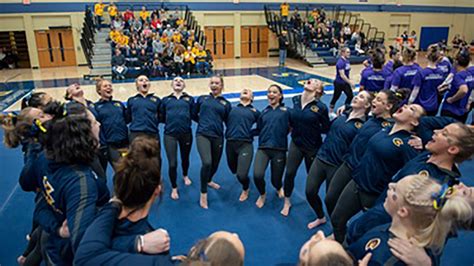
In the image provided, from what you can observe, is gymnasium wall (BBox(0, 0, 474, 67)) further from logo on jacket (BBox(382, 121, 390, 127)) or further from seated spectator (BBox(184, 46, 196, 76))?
logo on jacket (BBox(382, 121, 390, 127))

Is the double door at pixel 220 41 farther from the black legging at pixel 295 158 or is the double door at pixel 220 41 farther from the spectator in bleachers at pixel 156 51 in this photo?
the black legging at pixel 295 158

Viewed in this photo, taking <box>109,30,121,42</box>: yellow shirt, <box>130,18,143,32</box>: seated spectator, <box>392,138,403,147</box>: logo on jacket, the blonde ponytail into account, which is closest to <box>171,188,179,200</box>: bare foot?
<box>392,138,403,147</box>: logo on jacket

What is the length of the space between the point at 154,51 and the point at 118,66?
1.80m

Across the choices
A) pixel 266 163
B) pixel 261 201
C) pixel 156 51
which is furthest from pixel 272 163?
pixel 156 51

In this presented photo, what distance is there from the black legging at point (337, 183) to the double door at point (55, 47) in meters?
19.1

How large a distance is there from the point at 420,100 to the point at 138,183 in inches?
236

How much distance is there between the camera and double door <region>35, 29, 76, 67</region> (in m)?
18.7

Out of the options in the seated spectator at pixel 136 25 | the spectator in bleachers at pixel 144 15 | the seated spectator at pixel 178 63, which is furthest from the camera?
the spectator in bleachers at pixel 144 15

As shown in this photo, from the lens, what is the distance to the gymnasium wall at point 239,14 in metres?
18.0

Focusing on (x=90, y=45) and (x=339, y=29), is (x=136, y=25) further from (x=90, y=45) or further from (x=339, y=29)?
(x=339, y=29)

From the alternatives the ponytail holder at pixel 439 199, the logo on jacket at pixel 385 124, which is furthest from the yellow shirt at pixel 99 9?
the ponytail holder at pixel 439 199

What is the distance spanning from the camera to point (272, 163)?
4645 millimetres

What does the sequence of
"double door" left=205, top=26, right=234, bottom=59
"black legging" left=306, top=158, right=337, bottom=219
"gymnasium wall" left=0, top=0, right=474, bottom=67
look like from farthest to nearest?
"double door" left=205, top=26, right=234, bottom=59
"gymnasium wall" left=0, top=0, right=474, bottom=67
"black legging" left=306, top=158, right=337, bottom=219

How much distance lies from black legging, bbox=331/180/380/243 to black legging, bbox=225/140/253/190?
1594mm
